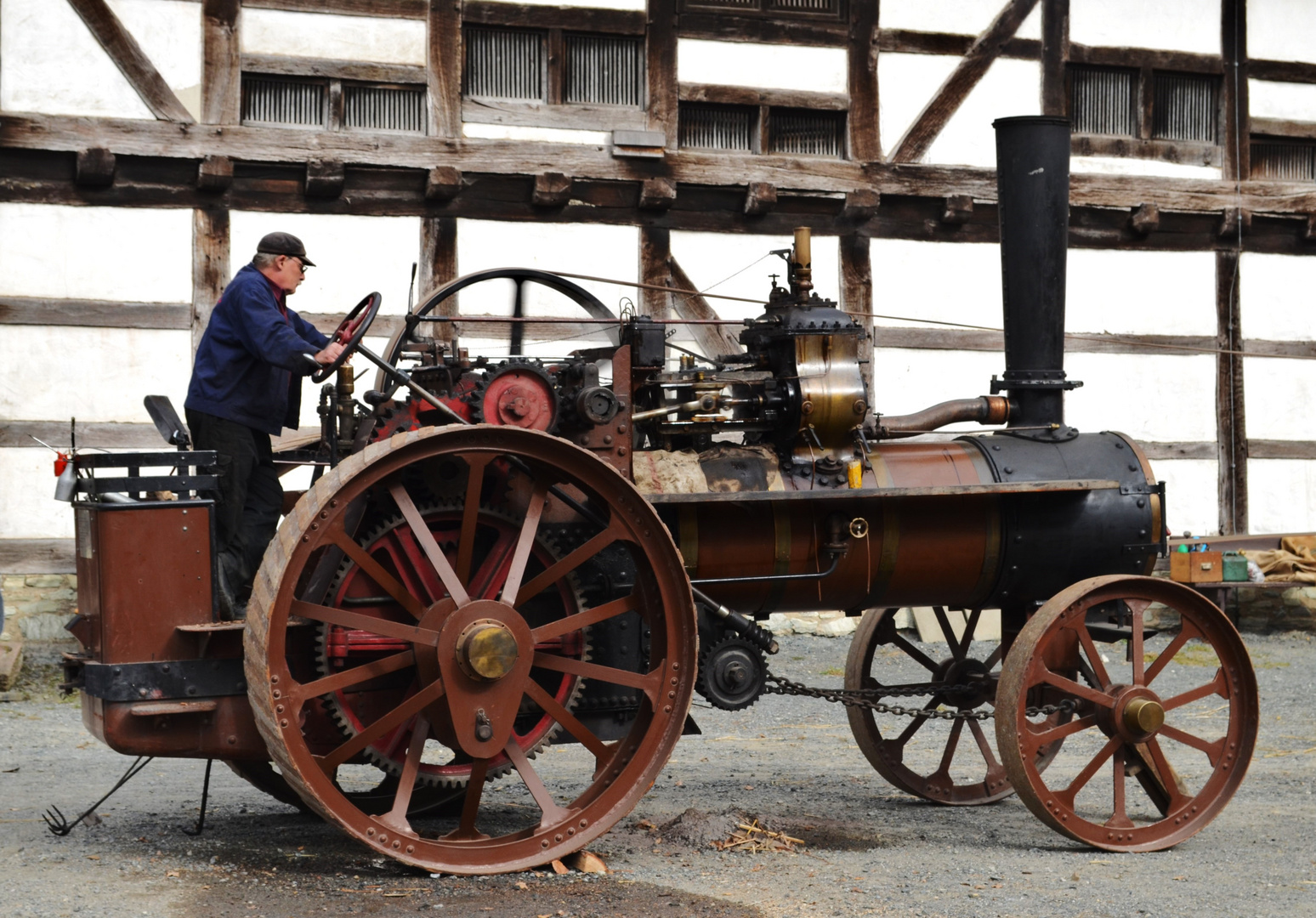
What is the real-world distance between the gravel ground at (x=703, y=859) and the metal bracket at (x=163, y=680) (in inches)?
23.6

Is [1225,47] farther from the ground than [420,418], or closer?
farther from the ground

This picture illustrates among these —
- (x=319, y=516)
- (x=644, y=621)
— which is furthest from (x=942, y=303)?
(x=319, y=516)

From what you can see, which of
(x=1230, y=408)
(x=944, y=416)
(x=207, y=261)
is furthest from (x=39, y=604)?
(x=1230, y=408)

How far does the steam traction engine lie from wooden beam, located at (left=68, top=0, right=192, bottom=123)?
196 inches

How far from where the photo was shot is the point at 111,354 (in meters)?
10.3

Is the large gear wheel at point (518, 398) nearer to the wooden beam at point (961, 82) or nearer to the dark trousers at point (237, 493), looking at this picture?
the dark trousers at point (237, 493)

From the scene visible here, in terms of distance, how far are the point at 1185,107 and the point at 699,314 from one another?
4.55 m

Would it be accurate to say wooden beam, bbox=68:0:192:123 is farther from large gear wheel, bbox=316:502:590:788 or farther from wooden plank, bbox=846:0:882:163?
large gear wheel, bbox=316:502:590:788

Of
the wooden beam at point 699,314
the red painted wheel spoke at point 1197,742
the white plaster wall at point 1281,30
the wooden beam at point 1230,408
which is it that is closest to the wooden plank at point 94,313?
the wooden beam at point 699,314

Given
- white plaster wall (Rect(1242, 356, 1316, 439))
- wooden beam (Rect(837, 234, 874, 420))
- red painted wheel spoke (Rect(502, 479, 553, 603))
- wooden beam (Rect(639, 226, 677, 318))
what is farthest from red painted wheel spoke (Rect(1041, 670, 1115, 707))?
white plaster wall (Rect(1242, 356, 1316, 439))

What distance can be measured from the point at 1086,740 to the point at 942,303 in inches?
156

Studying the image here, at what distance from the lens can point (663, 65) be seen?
11.3 m

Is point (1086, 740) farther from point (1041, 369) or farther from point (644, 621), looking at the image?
point (644, 621)

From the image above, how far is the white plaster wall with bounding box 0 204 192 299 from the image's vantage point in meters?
10.1
